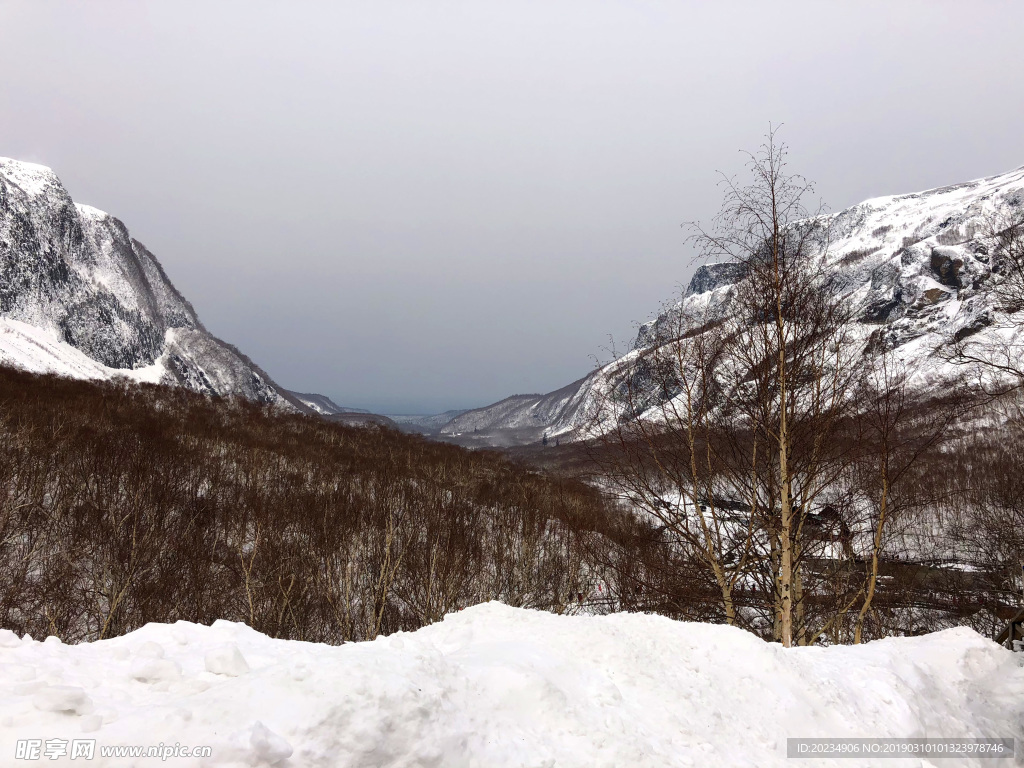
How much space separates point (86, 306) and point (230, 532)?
106 meters

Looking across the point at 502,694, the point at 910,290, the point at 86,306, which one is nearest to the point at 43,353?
the point at 86,306

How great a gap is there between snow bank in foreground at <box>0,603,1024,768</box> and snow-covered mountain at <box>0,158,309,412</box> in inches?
3274

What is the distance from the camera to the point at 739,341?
24.2ft

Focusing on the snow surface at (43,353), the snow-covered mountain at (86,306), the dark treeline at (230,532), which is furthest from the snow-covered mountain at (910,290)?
the snow-covered mountain at (86,306)

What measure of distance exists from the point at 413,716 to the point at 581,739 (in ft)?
4.83

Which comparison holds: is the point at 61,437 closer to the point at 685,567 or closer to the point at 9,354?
the point at 685,567

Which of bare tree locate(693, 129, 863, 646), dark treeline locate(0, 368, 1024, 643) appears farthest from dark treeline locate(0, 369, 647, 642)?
bare tree locate(693, 129, 863, 646)

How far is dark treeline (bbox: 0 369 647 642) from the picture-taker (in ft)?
68.3

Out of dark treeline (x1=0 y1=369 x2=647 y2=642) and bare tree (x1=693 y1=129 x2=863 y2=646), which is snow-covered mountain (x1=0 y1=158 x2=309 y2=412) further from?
bare tree (x1=693 y1=129 x2=863 y2=646)

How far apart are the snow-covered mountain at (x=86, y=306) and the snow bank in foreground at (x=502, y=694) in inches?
3274

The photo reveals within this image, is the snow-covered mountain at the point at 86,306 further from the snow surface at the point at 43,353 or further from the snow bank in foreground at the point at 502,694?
the snow bank in foreground at the point at 502,694

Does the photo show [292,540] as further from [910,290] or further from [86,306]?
[910,290]

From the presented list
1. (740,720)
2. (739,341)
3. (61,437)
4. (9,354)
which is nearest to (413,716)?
(740,720)

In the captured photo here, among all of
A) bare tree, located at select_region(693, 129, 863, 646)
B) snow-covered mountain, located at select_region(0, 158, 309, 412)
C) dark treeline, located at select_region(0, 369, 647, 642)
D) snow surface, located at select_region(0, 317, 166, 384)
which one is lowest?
dark treeline, located at select_region(0, 369, 647, 642)
